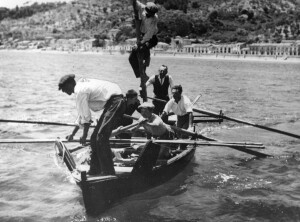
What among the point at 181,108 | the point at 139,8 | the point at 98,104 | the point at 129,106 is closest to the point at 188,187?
the point at 181,108

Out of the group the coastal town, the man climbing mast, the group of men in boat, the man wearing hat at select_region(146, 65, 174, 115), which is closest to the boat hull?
the group of men in boat

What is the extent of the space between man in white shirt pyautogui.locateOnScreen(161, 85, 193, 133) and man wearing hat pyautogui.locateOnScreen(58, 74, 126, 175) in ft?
14.0

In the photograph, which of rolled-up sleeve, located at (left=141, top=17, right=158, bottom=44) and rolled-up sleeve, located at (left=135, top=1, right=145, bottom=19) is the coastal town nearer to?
rolled-up sleeve, located at (left=141, top=17, right=158, bottom=44)

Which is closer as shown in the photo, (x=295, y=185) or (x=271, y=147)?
(x=295, y=185)

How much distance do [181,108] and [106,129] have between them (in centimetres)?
500

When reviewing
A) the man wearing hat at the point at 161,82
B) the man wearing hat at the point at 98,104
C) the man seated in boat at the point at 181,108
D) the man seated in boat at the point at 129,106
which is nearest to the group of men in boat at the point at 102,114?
the man wearing hat at the point at 98,104

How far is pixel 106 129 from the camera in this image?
27.3ft

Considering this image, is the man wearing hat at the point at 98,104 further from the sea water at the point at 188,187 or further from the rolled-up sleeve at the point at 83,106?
the sea water at the point at 188,187

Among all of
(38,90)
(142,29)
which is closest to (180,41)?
(38,90)

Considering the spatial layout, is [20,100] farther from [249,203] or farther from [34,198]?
[249,203]

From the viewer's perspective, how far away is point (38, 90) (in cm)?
3869

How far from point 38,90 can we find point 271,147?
27.0m

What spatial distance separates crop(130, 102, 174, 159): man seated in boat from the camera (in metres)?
9.95

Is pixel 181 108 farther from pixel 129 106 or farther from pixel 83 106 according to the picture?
pixel 83 106
